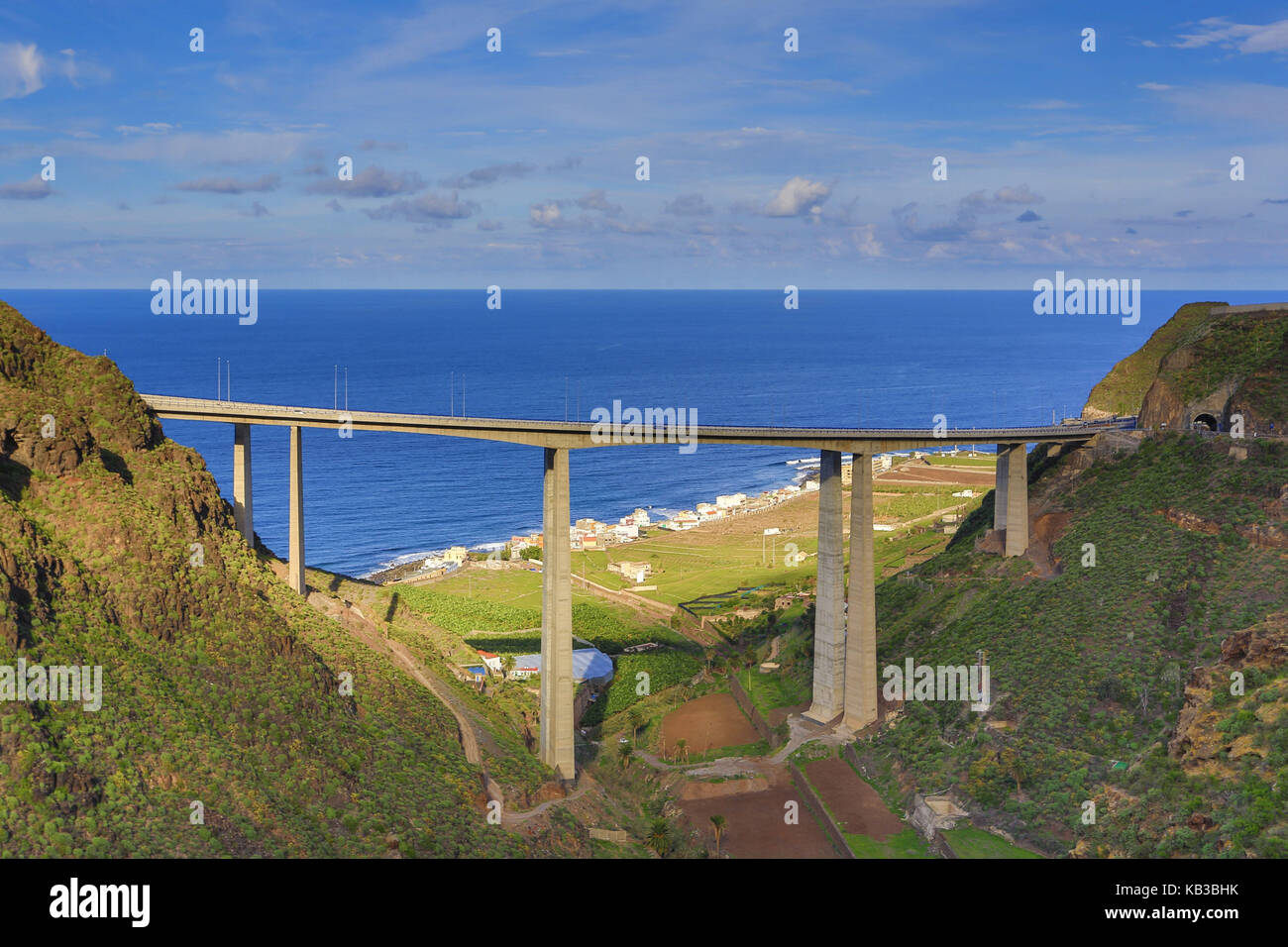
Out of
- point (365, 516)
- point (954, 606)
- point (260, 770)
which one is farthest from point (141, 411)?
point (365, 516)

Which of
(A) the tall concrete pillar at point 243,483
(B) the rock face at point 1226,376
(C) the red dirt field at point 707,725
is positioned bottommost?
(C) the red dirt field at point 707,725

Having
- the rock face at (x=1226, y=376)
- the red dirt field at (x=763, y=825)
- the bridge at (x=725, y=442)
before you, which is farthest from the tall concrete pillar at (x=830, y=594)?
the rock face at (x=1226, y=376)

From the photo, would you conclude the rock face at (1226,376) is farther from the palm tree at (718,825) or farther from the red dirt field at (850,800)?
the palm tree at (718,825)

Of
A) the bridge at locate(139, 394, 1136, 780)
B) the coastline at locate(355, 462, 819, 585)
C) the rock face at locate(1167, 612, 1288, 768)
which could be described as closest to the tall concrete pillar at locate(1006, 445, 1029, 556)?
the bridge at locate(139, 394, 1136, 780)

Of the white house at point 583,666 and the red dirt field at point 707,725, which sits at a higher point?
the white house at point 583,666

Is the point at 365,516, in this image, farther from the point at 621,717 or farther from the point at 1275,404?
the point at 1275,404

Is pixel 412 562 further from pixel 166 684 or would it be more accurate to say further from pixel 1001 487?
pixel 166 684
